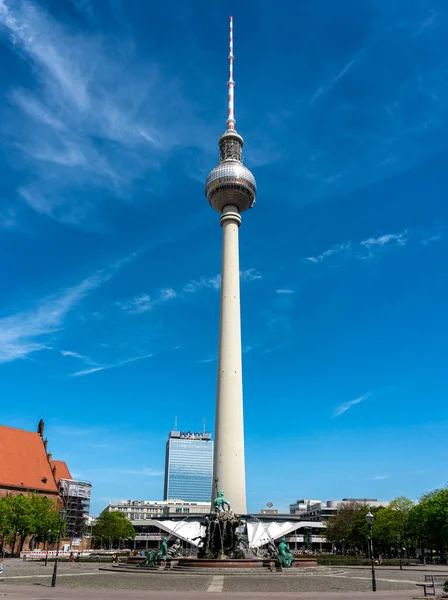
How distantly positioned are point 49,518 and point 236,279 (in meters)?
46.7

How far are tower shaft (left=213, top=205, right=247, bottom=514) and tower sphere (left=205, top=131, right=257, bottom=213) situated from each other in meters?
8.47

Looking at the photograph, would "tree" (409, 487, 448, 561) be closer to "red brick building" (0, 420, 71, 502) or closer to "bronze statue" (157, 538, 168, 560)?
"bronze statue" (157, 538, 168, 560)

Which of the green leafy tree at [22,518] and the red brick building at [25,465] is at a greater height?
the red brick building at [25,465]

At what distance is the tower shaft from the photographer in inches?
2768

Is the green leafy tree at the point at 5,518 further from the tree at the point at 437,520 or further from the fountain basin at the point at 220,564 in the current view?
the tree at the point at 437,520

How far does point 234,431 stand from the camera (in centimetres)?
7200

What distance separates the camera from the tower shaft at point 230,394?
231 feet

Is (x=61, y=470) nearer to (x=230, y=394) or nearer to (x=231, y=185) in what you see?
(x=230, y=394)

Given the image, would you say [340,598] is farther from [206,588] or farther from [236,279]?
[236,279]

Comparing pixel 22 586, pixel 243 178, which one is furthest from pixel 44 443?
pixel 22 586

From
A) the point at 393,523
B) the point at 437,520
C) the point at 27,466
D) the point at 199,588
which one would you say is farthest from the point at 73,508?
the point at 199,588

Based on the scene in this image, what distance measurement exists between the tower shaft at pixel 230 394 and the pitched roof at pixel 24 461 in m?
45.9

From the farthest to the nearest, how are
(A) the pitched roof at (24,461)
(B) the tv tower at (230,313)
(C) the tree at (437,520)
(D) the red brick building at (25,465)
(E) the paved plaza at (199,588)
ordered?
(A) the pitched roof at (24,461) → (D) the red brick building at (25,465) → (B) the tv tower at (230,313) → (C) the tree at (437,520) → (E) the paved plaza at (199,588)

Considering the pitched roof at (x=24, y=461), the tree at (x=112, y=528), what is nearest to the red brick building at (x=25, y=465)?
the pitched roof at (x=24, y=461)
